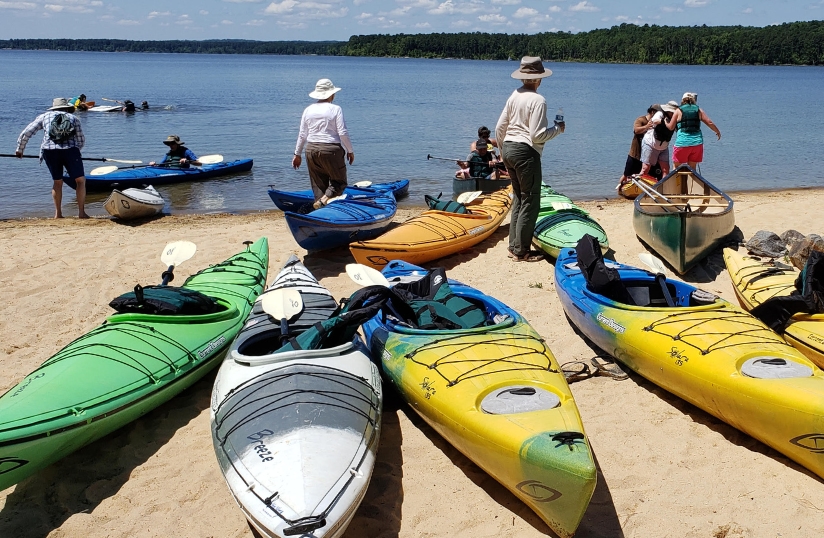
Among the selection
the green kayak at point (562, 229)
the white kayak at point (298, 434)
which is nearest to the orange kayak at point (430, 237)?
the green kayak at point (562, 229)

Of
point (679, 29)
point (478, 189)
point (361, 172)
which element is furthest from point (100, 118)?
point (679, 29)

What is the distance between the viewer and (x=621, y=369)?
5.12 metres

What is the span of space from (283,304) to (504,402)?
2.03 m

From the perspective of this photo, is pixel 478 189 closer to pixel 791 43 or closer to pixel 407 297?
pixel 407 297

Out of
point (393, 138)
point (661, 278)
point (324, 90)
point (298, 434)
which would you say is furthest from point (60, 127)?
point (393, 138)

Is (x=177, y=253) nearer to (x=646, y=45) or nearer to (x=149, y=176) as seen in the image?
(x=149, y=176)

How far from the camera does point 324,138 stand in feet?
26.3

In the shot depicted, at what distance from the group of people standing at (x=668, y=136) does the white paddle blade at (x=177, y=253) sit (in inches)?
272

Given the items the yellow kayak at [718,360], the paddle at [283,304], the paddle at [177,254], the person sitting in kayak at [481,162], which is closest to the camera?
the yellow kayak at [718,360]

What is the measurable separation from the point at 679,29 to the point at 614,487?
12348 centimetres

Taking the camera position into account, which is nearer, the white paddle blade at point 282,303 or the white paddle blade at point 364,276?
the white paddle blade at point 282,303

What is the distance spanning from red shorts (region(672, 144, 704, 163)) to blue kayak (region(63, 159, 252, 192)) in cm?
952

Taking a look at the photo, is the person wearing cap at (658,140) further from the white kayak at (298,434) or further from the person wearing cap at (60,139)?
the person wearing cap at (60,139)

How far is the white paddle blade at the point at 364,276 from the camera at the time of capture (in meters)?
5.31
